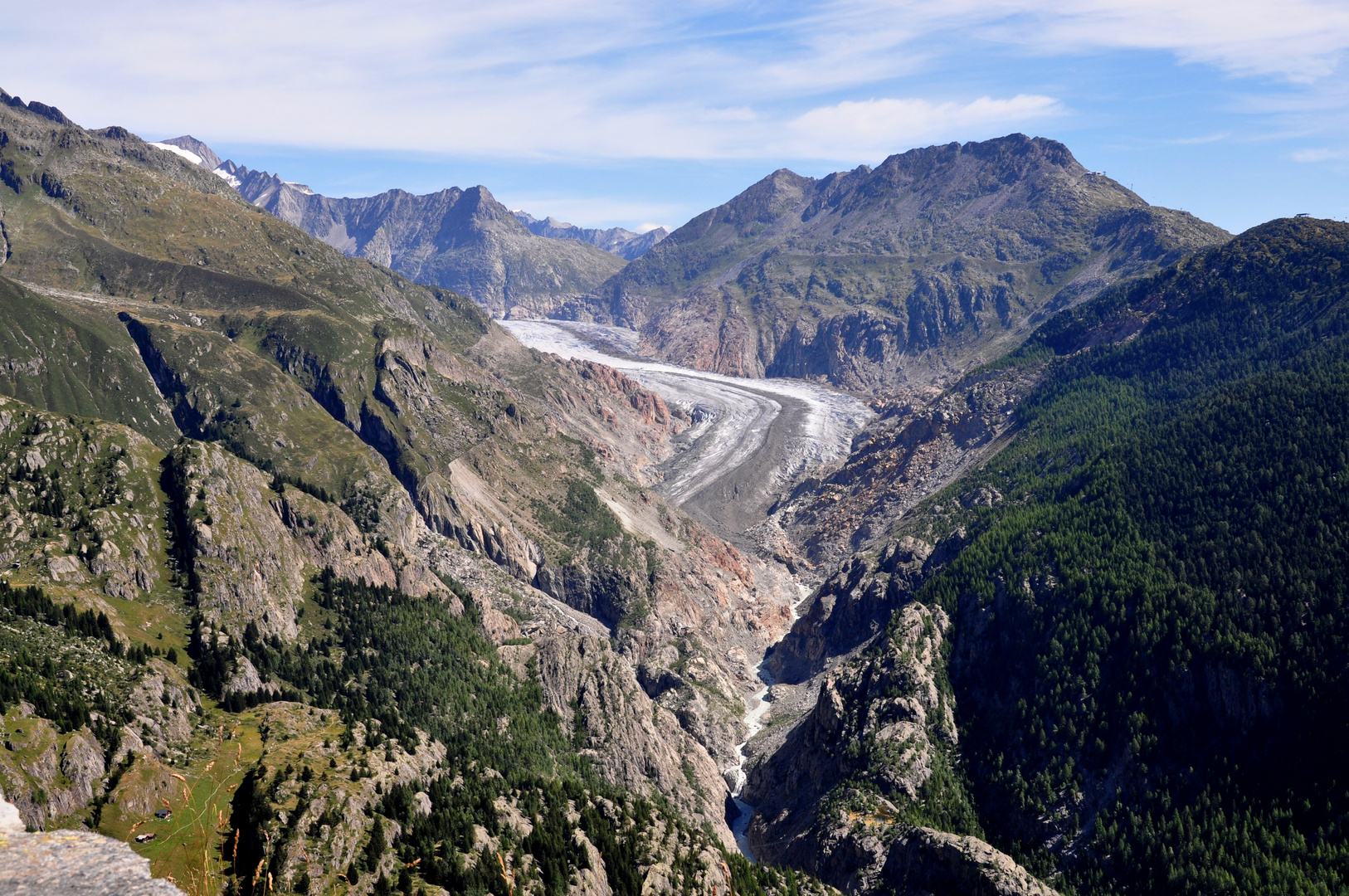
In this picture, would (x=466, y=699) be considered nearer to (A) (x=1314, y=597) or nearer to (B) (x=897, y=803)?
(B) (x=897, y=803)

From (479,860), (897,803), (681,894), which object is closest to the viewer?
(479,860)

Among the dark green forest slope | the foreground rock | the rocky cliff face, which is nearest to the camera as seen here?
the foreground rock

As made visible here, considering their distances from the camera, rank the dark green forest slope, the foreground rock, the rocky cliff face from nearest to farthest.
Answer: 1. the foreground rock
2. the rocky cliff face
3. the dark green forest slope

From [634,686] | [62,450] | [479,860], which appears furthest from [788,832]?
[62,450]

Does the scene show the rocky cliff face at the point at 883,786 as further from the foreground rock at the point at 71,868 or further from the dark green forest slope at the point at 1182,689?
the foreground rock at the point at 71,868

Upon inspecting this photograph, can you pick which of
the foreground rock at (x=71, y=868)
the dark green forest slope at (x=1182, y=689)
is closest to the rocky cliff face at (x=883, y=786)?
the dark green forest slope at (x=1182, y=689)

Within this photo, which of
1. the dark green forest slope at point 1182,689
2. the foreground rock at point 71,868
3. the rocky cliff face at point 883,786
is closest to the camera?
the foreground rock at point 71,868

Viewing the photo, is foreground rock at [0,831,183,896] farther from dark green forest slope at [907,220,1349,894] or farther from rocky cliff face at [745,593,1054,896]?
dark green forest slope at [907,220,1349,894]

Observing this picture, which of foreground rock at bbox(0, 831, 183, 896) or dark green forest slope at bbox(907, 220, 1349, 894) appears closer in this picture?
foreground rock at bbox(0, 831, 183, 896)

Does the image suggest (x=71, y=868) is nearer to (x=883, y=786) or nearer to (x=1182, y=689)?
(x=883, y=786)

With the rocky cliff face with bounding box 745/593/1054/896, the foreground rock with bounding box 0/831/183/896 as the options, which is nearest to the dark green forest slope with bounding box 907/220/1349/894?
the rocky cliff face with bounding box 745/593/1054/896

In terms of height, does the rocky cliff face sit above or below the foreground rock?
below
